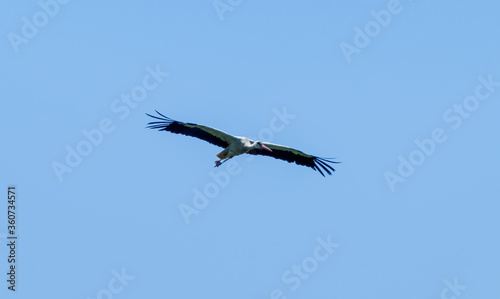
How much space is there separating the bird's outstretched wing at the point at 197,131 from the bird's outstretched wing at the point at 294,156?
1005 mm

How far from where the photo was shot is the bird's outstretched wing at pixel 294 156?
74.2ft

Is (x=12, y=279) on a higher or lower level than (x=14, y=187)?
lower

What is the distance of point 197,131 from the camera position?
21.9 meters

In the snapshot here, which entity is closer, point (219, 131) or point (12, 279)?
point (12, 279)

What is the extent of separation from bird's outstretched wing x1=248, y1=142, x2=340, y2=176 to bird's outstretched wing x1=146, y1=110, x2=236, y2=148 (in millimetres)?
1005

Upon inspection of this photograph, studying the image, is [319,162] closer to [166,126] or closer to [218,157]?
[218,157]

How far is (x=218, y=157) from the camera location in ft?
72.0

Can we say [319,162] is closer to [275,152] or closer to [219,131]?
[275,152]

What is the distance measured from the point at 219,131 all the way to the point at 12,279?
6.36 metres

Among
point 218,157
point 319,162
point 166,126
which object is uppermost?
point 166,126

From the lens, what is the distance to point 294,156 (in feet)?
75.2

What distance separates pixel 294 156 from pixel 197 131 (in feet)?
9.50

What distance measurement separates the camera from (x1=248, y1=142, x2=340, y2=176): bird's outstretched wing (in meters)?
22.6

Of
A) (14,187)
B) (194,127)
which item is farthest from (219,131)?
(14,187)
